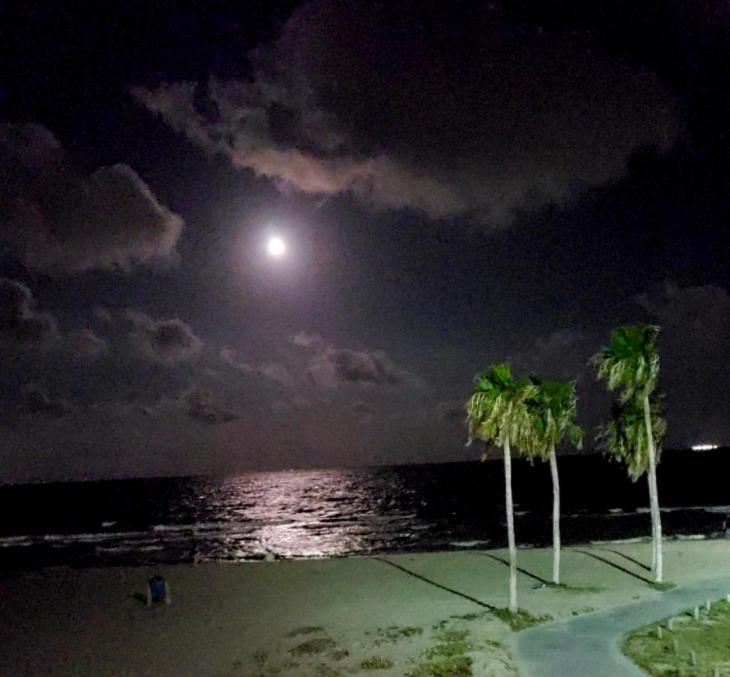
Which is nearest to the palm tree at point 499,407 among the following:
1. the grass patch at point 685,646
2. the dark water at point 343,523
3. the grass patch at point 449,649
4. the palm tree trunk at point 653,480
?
the grass patch at point 449,649

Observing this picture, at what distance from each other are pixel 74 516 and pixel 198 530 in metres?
59.9

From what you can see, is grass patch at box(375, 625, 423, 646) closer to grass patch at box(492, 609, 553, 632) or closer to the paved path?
grass patch at box(492, 609, 553, 632)

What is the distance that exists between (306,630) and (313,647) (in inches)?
135

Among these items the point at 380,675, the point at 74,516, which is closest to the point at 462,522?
the point at 380,675

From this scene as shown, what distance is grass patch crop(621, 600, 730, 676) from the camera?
1941 centimetres

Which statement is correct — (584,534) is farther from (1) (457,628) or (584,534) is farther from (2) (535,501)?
(2) (535,501)

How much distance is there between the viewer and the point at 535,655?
70.9 feet

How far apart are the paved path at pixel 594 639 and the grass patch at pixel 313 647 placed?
22.1 ft

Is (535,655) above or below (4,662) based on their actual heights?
above

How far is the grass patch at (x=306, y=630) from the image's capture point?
28061 mm

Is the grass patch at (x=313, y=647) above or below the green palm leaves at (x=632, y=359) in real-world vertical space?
below

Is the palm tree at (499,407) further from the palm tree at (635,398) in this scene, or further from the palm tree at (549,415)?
the palm tree at (635,398)

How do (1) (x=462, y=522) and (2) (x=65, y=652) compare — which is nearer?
(2) (x=65, y=652)

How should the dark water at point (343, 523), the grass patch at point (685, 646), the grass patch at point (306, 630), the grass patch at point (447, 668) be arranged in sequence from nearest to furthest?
the grass patch at point (685, 646)
the grass patch at point (447, 668)
the grass patch at point (306, 630)
the dark water at point (343, 523)
